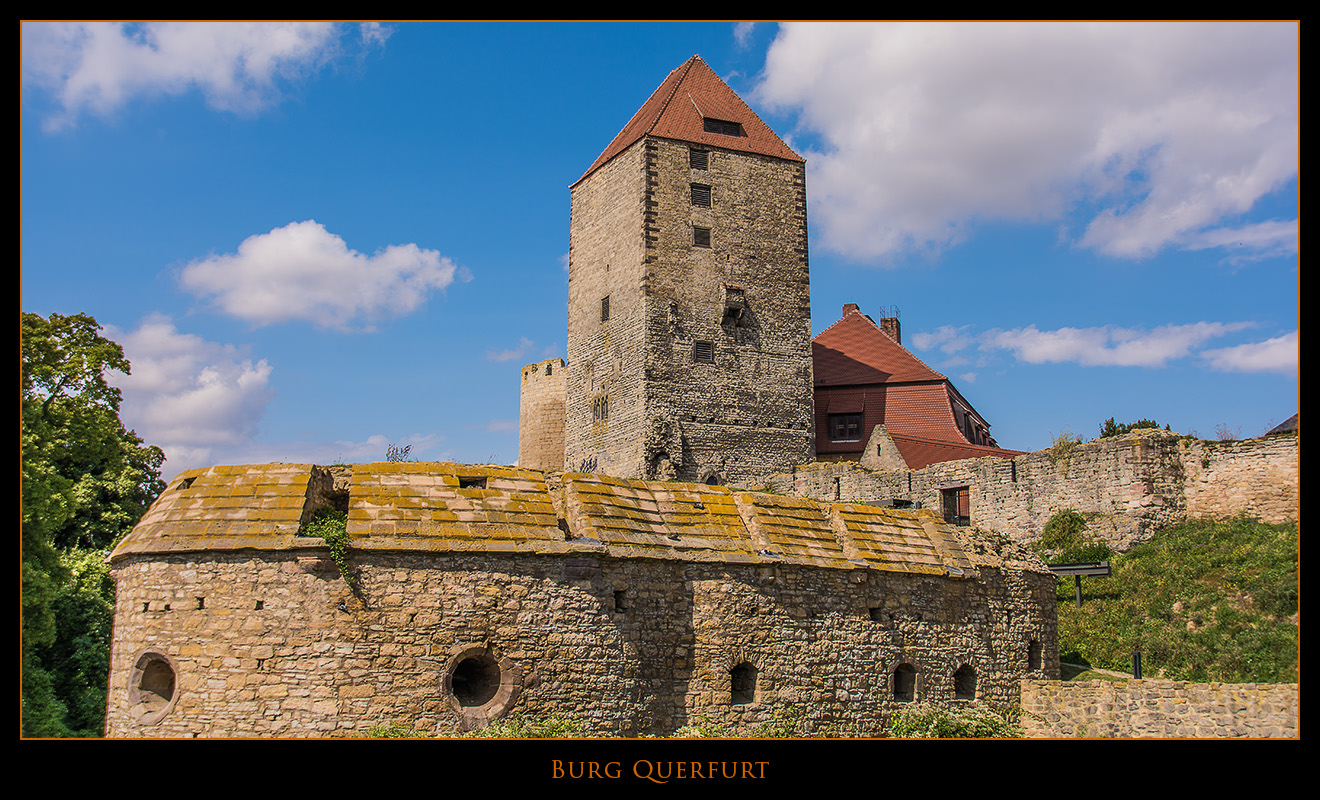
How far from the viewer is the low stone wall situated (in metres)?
16.0

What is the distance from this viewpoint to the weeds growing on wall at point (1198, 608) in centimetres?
1977

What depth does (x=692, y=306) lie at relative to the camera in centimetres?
3650

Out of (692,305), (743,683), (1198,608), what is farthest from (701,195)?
(743,683)

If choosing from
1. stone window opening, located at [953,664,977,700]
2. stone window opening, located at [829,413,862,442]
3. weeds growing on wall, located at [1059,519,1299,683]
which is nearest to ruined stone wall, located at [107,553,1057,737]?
stone window opening, located at [953,664,977,700]

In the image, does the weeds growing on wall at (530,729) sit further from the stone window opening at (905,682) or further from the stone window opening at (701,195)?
the stone window opening at (701,195)

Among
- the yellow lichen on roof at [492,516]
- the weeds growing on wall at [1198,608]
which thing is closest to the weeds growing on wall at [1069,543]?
the weeds growing on wall at [1198,608]

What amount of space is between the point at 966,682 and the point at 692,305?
68.3 feet

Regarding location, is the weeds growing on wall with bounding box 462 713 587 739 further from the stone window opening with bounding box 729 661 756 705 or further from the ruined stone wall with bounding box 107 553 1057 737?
the stone window opening with bounding box 729 661 756 705

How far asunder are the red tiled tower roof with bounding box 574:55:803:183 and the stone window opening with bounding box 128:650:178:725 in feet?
90.0

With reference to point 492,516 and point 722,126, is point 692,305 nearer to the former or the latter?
point 722,126

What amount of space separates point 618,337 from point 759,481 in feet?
22.6

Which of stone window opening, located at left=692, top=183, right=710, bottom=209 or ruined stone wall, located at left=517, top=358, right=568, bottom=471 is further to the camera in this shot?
ruined stone wall, located at left=517, top=358, right=568, bottom=471

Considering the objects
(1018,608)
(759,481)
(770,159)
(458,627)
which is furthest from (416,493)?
(770,159)

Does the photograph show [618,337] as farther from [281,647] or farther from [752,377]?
[281,647]
